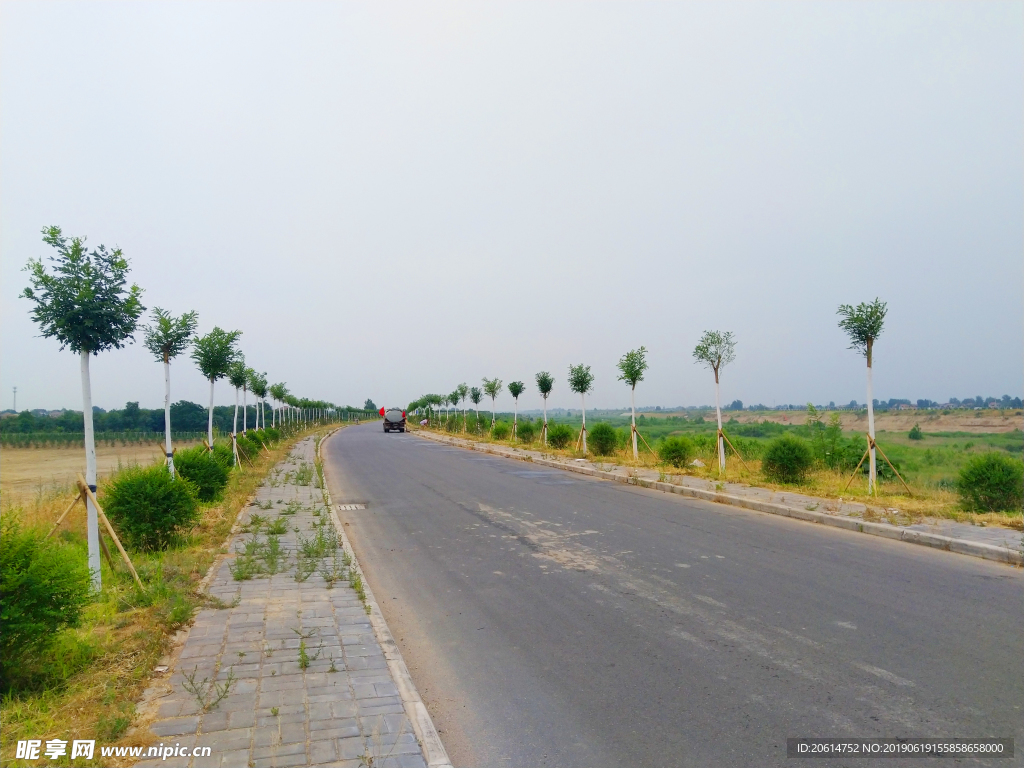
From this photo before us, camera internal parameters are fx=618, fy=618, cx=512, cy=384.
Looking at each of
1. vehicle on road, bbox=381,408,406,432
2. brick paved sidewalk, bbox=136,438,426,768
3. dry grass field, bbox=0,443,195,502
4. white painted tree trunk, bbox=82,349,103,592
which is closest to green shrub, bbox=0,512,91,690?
brick paved sidewalk, bbox=136,438,426,768

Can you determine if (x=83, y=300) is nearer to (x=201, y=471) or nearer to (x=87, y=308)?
(x=87, y=308)

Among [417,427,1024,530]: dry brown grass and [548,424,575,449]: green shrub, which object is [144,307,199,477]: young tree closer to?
[417,427,1024,530]: dry brown grass

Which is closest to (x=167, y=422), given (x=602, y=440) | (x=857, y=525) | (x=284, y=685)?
(x=284, y=685)

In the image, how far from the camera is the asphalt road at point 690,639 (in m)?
3.80

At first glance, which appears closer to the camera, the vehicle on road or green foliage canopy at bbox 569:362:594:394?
green foliage canopy at bbox 569:362:594:394

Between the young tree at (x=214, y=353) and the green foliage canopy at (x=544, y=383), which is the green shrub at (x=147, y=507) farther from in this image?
the green foliage canopy at (x=544, y=383)

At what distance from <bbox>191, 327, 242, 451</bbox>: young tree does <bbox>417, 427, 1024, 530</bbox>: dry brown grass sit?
12477 mm

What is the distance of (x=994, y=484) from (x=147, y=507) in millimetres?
13652

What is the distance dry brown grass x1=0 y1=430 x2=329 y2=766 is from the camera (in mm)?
3615

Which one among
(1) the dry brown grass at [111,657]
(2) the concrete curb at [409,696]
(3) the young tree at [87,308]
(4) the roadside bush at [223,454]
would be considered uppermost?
(3) the young tree at [87,308]

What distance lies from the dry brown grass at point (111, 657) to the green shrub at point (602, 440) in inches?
719

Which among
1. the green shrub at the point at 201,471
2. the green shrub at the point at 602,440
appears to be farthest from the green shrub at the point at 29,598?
the green shrub at the point at 602,440

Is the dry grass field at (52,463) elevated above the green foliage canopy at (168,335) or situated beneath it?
Result: situated beneath

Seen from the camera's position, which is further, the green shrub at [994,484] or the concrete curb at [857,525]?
the green shrub at [994,484]
